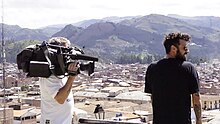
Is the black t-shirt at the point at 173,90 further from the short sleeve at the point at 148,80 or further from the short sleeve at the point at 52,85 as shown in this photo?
the short sleeve at the point at 52,85

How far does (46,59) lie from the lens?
88.9 inches

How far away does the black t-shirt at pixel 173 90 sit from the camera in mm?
2293

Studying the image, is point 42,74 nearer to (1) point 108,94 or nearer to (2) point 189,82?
(2) point 189,82

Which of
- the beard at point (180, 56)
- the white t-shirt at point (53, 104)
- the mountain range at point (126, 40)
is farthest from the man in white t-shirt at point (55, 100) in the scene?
the mountain range at point (126, 40)

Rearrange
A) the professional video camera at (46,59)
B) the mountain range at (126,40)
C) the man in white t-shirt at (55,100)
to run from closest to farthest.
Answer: the professional video camera at (46,59) → the man in white t-shirt at (55,100) → the mountain range at (126,40)

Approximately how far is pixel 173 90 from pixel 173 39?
0.25 meters

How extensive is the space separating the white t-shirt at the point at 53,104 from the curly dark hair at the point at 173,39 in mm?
551

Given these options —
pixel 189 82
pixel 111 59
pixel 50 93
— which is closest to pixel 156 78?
pixel 189 82

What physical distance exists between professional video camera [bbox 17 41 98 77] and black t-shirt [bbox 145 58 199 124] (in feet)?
1.33

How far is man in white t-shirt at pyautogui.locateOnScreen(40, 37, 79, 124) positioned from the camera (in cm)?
238

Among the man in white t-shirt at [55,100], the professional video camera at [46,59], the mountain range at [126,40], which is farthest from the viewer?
the mountain range at [126,40]

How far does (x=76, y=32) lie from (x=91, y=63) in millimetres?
118690

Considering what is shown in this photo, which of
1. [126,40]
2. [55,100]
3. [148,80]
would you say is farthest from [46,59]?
[126,40]

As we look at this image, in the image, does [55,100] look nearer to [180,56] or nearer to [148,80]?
[148,80]
